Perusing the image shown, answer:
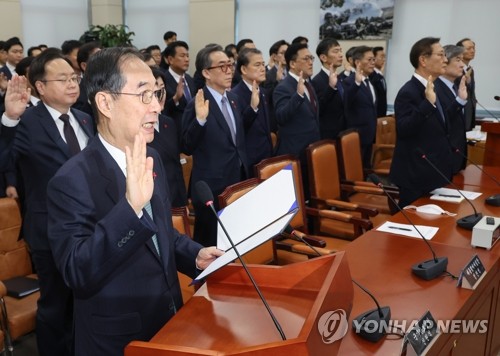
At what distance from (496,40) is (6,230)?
632 cm

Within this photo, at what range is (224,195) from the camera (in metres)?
2.25

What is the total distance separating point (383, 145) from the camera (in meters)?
4.88

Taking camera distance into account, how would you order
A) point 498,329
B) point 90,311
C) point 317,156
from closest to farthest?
point 90,311, point 498,329, point 317,156

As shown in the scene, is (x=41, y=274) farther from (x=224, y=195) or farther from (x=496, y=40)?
(x=496, y=40)

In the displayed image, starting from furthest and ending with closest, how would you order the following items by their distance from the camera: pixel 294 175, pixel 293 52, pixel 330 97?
pixel 330 97 → pixel 293 52 → pixel 294 175

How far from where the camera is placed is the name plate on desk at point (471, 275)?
1.70 metres

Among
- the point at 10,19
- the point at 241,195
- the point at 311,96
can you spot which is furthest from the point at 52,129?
the point at 10,19

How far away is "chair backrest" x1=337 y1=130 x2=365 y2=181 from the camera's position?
3465 mm

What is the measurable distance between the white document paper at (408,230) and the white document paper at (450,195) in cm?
52

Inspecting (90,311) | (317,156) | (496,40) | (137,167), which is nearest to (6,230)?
(90,311)

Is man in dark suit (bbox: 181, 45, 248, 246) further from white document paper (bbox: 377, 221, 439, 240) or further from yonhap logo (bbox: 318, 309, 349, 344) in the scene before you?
yonhap logo (bbox: 318, 309, 349, 344)

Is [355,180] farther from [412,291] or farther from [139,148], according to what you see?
[139,148]

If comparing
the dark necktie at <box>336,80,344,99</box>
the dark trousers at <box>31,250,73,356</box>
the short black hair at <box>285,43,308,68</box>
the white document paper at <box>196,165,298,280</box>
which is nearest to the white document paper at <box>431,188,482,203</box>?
the white document paper at <box>196,165,298,280</box>

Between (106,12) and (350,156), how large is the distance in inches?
290
